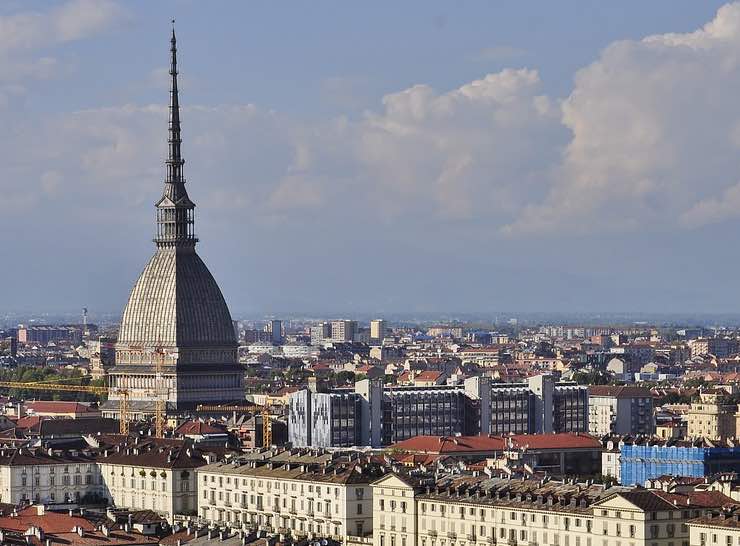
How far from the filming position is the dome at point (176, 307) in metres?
144

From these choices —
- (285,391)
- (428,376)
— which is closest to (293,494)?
(285,391)

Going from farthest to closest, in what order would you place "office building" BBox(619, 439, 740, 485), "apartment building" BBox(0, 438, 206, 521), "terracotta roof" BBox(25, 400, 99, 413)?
"terracotta roof" BBox(25, 400, 99, 413) < "office building" BBox(619, 439, 740, 485) < "apartment building" BBox(0, 438, 206, 521)

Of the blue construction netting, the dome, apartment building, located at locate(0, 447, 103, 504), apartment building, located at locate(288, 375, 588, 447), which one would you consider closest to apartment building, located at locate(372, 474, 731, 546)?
apartment building, located at locate(0, 447, 103, 504)

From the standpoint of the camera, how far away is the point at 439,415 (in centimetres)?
12231

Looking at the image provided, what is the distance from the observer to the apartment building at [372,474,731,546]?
66062 mm

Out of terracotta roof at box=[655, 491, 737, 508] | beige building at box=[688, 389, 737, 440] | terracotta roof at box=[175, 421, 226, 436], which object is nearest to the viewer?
terracotta roof at box=[655, 491, 737, 508]

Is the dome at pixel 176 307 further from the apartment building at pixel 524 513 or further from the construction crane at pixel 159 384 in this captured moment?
the apartment building at pixel 524 513

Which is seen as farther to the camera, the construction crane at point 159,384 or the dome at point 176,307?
the dome at point 176,307

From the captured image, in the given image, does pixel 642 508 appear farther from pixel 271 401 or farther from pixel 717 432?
pixel 271 401

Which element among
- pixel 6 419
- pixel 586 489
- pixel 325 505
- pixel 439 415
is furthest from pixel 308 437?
pixel 586 489

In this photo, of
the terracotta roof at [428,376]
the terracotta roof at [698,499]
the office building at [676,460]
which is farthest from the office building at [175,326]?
the terracotta roof at [698,499]

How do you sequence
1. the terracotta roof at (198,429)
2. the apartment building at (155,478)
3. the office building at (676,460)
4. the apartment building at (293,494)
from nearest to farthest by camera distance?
the apartment building at (293,494)
the apartment building at (155,478)
the office building at (676,460)
the terracotta roof at (198,429)

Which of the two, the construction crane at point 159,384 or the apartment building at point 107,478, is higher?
the construction crane at point 159,384

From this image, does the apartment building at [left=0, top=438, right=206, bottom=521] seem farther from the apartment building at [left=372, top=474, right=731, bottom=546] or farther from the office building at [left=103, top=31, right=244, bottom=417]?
the office building at [left=103, top=31, right=244, bottom=417]
